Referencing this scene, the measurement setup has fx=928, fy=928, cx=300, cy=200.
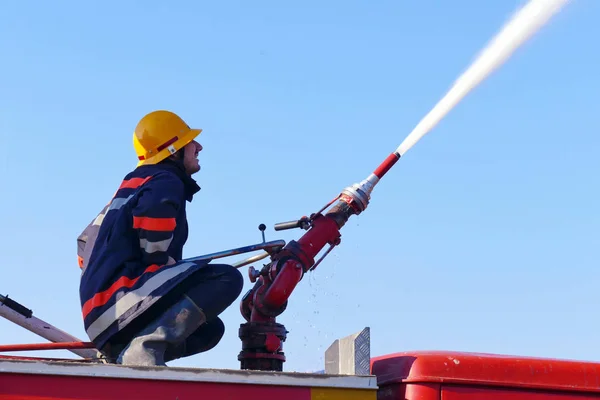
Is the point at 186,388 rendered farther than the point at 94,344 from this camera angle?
No

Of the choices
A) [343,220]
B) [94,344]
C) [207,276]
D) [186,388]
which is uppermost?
[343,220]

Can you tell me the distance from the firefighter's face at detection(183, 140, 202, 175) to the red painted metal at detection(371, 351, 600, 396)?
190cm

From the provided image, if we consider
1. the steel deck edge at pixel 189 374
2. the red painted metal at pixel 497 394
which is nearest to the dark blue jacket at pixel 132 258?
the steel deck edge at pixel 189 374

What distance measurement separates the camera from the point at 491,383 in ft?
15.7

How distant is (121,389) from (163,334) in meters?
0.81

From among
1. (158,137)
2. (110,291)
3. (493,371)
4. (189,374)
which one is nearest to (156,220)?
(110,291)

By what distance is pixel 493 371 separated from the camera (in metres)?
4.82

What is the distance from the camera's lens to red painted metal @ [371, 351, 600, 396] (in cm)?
478

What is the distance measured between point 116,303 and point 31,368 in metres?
1.01

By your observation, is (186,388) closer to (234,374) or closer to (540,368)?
(234,374)

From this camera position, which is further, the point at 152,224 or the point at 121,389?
the point at 152,224

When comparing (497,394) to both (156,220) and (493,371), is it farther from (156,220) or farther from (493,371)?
(156,220)

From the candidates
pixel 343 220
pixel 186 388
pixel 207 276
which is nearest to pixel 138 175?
pixel 207 276

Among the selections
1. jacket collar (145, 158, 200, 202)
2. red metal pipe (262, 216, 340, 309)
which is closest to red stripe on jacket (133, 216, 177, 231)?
jacket collar (145, 158, 200, 202)
